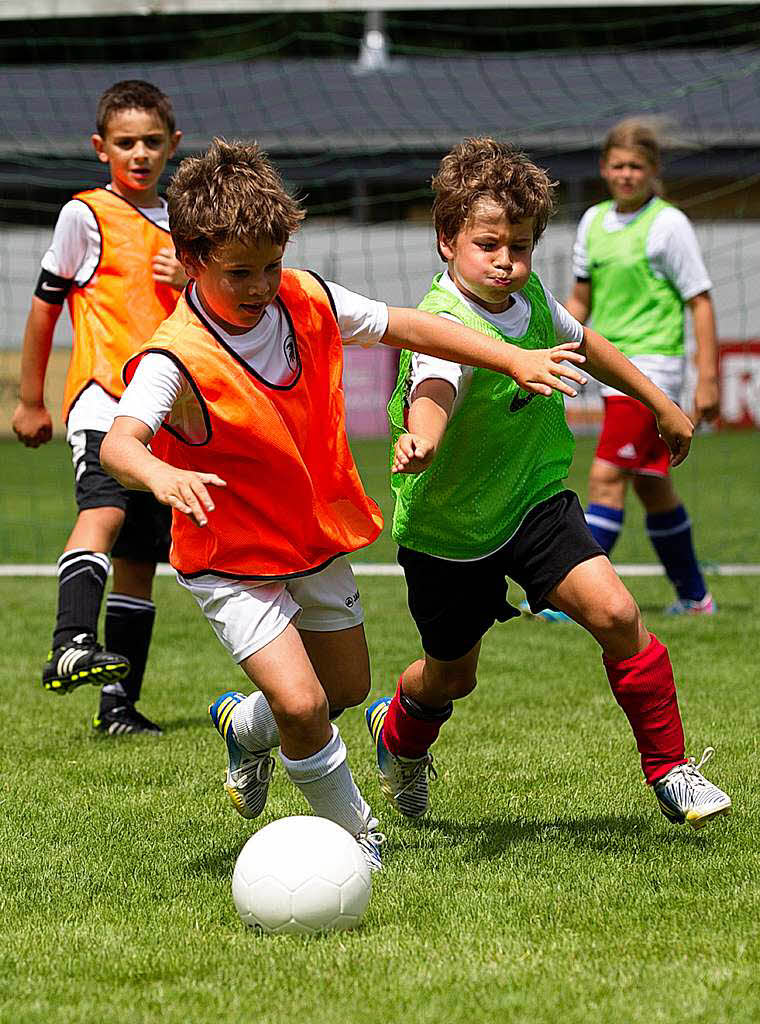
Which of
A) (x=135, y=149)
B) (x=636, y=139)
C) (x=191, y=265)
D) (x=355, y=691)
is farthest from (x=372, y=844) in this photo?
(x=636, y=139)

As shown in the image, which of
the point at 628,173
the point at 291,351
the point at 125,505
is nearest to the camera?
the point at 291,351

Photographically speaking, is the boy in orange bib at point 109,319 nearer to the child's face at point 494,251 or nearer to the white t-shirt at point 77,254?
the white t-shirt at point 77,254

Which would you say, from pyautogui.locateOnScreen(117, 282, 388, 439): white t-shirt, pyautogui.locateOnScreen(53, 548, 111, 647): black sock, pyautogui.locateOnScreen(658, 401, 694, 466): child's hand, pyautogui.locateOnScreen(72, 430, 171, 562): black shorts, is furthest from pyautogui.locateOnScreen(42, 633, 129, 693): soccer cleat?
pyautogui.locateOnScreen(658, 401, 694, 466): child's hand

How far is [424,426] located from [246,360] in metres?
0.42

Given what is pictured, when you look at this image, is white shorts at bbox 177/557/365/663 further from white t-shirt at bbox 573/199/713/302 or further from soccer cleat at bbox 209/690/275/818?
white t-shirt at bbox 573/199/713/302

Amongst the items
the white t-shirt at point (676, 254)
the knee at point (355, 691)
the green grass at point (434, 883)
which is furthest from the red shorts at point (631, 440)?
the knee at point (355, 691)

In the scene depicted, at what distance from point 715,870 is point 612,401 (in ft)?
13.0

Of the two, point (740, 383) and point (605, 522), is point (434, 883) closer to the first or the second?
point (605, 522)

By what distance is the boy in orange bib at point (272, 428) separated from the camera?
316 cm

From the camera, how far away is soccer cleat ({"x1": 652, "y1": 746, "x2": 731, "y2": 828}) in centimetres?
339

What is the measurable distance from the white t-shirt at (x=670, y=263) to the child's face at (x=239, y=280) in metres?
3.97

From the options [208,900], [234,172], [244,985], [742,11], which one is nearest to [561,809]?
[208,900]

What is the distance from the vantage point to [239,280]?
318 cm

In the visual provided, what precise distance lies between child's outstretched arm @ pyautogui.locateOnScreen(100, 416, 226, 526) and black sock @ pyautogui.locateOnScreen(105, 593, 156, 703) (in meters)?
2.23
